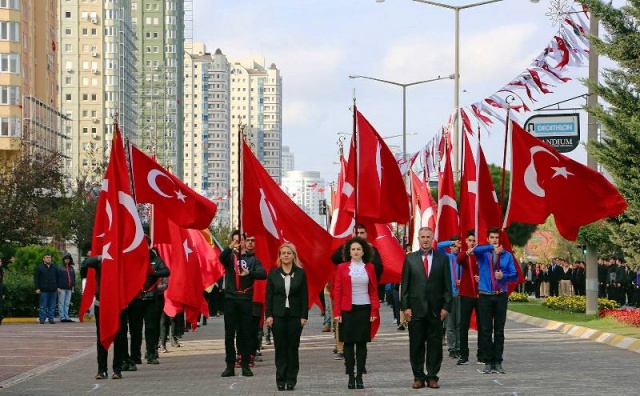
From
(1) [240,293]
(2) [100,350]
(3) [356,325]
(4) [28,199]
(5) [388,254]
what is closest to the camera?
(3) [356,325]

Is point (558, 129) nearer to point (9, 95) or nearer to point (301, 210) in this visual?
point (301, 210)

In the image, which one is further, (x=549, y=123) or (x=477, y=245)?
(x=549, y=123)

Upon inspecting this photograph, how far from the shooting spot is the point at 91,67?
6629 inches

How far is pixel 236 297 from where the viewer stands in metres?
18.3

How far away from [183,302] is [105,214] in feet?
A: 15.6

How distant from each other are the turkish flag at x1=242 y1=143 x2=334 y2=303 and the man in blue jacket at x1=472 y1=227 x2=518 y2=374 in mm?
2472

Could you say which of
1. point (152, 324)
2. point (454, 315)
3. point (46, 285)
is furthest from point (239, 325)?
point (46, 285)

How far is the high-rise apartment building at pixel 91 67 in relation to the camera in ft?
546

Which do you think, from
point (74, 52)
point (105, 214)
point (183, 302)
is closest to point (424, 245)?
point (105, 214)

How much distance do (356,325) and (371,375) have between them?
2263mm

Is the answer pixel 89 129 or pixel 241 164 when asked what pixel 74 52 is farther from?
pixel 241 164

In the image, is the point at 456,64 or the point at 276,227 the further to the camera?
the point at 456,64

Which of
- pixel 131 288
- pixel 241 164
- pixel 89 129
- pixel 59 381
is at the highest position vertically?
pixel 89 129

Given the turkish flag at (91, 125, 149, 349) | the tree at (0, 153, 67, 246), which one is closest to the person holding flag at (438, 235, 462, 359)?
the turkish flag at (91, 125, 149, 349)
